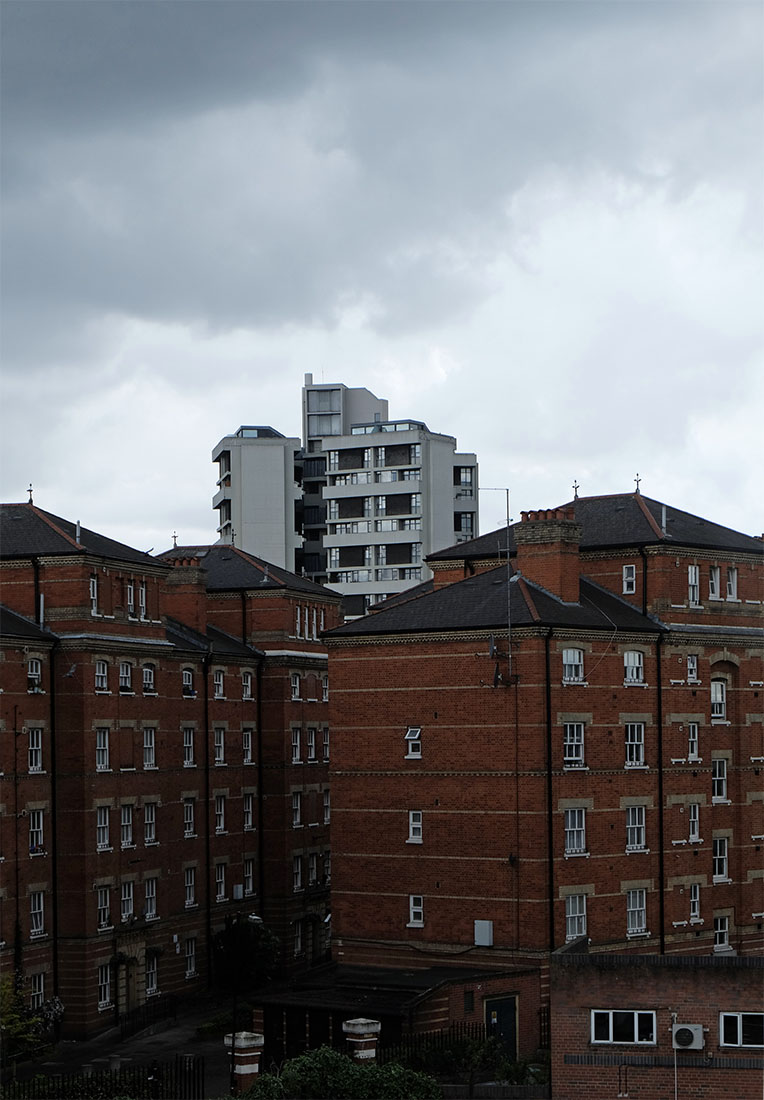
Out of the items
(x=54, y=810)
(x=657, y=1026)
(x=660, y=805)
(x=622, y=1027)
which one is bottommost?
(x=622, y=1027)

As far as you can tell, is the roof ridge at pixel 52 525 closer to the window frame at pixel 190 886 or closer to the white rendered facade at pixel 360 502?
the window frame at pixel 190 886

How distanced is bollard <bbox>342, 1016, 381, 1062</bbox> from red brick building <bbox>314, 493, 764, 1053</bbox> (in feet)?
20.5

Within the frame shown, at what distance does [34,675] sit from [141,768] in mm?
7740

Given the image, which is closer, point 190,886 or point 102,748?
point 102,748

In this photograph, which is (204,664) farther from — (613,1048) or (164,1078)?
(613,1048)

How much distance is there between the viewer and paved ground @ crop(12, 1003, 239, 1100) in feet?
187

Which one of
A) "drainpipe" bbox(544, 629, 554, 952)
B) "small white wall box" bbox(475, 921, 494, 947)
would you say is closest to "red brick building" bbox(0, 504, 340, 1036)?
"small white wall box" bbox(475, 921, 494, 947)

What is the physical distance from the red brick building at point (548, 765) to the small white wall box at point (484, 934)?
0.32 feet

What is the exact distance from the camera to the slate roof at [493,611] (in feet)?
208

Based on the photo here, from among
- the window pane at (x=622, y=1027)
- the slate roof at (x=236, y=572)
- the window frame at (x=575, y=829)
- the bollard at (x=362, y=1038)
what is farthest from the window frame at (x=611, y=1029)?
the slate roof at (x=236, y=572)

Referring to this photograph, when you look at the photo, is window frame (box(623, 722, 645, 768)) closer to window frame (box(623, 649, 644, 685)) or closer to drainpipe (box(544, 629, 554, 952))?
window frame (box(623, 649, 644, 685))

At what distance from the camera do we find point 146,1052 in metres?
61.3

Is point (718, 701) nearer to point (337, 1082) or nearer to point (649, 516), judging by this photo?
point (649, 516)

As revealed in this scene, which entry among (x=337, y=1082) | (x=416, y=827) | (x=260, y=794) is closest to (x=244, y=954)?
(x=260, y=794)
